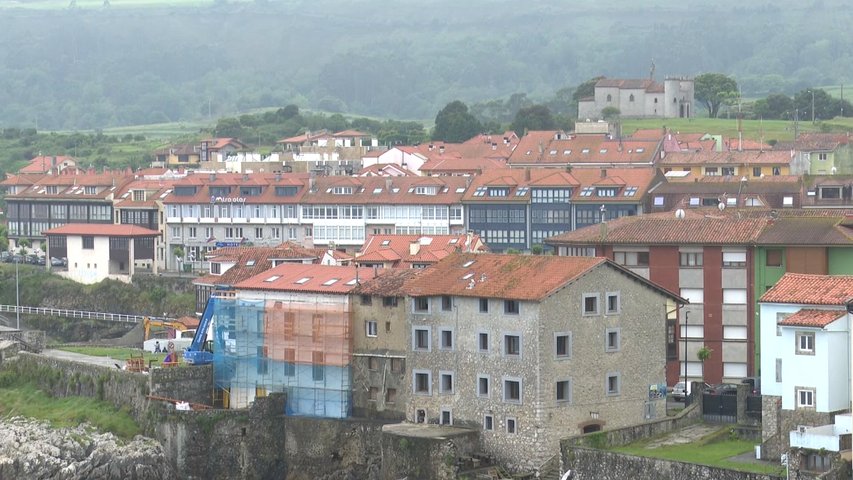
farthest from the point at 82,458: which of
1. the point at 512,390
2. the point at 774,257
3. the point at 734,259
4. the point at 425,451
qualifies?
the point at 774,257

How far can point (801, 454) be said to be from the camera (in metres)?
49.8

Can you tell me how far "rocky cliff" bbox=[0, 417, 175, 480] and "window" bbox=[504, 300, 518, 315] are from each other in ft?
46.7

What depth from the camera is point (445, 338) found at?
61094 mm

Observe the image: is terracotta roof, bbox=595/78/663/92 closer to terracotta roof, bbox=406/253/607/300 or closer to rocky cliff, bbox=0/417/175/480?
terracotta roof, bbox=406/253/607/300

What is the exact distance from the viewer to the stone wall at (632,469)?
50844mm

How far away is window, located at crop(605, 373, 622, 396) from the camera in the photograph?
59.5 m

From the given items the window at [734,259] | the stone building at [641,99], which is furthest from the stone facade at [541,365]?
the stone building at [641,99]

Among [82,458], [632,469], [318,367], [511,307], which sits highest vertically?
[511,307]

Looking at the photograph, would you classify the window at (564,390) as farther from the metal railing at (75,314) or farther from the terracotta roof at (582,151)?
the terracotta roof at (582,151)

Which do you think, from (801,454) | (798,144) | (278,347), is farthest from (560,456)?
(798,144)

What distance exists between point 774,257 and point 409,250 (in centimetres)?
1840

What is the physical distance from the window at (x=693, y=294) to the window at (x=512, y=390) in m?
12.5

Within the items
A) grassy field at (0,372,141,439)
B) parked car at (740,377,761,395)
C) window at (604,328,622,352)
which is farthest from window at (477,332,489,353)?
grassy field at (0,372,141,439)

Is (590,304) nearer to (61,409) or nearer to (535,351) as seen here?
(535,351)
